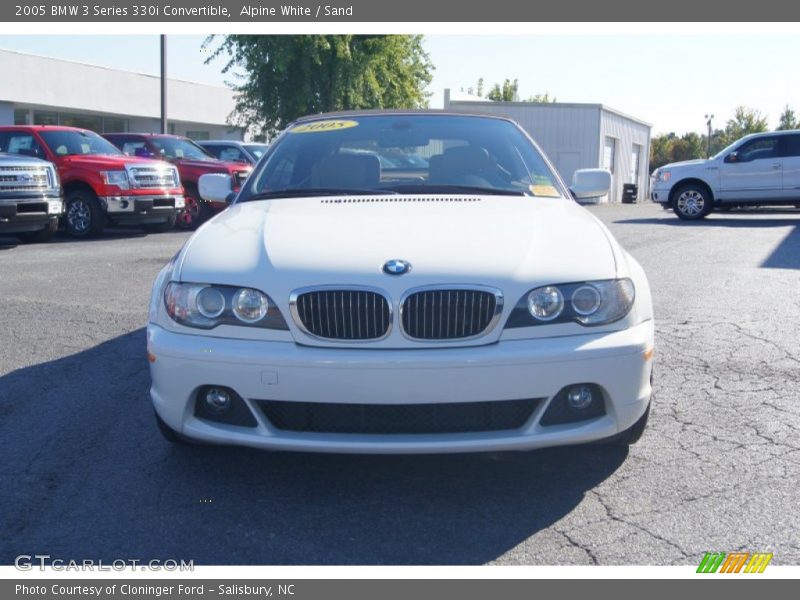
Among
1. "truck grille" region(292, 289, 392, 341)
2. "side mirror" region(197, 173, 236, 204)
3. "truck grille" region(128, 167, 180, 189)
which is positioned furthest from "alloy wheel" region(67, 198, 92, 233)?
"truck grille" region(292, 289, 392, 341)

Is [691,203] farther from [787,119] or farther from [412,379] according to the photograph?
[787,119]

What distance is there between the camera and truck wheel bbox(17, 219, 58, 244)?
530 inches

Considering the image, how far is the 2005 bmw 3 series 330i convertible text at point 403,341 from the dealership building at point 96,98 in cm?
3095

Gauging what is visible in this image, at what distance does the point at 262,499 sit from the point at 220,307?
0.76 meters

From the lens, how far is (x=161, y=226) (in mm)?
16234

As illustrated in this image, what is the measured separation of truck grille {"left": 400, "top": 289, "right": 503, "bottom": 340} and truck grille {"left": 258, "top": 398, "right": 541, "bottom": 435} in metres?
0.27

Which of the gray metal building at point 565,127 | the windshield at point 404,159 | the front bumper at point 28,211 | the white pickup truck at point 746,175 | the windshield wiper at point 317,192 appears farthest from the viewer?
the gray metal building at point 565,127

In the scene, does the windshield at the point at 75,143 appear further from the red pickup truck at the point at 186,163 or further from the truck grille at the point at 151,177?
the red pickup truck at the point at 186,163

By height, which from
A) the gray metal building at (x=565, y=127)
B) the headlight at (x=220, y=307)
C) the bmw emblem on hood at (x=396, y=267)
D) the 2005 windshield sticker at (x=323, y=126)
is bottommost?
the headlight at (x=220, y=307)

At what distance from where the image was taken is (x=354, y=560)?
10.1 feet

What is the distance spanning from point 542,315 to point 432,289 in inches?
16.6

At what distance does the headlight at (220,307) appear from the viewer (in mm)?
3473

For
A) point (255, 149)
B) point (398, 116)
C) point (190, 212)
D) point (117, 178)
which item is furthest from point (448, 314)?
point (255, 149)

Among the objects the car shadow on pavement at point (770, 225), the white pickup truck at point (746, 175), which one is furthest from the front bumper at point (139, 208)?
the white pickup truck at point (746, 175)
